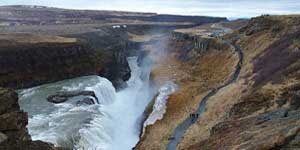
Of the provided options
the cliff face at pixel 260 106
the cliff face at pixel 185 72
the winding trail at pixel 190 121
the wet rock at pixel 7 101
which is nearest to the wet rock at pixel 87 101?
the cliff face at pixel 185 72

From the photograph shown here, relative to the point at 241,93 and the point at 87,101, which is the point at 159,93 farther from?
the point at 241,93

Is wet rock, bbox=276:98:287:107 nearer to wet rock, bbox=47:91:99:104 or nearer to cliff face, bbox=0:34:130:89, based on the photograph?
wet rock, bbox=47:91:99:104

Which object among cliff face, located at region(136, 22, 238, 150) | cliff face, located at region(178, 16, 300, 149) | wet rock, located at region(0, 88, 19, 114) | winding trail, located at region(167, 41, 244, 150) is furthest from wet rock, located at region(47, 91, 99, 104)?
wet rock, located at region(0, 88, 19, 114)

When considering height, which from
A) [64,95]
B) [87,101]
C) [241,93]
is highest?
[241,93]

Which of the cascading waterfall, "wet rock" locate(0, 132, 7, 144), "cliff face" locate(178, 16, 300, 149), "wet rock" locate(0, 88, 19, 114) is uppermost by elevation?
"wet rock" locate(0, 88, 19, 114)

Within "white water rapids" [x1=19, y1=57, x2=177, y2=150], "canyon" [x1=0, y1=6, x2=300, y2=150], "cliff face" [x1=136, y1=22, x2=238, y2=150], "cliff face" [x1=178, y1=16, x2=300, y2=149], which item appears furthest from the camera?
"cliff face" [x1=136, y1=22, x2=238, y2=150]

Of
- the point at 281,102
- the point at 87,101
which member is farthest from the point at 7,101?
the point at 87,101
